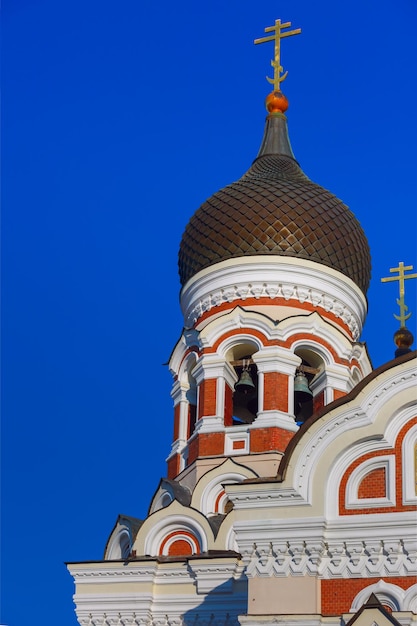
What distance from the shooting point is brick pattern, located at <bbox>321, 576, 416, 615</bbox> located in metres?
13.5

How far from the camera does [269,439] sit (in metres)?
18.5

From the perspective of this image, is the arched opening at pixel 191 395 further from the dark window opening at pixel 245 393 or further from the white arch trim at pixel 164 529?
the white arch trim at pixel 164 529

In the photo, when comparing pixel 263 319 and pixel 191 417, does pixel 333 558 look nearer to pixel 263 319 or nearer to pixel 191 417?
pixel 263 319

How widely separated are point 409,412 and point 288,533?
186 centimetres

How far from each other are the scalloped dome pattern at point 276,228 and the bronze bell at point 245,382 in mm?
1936

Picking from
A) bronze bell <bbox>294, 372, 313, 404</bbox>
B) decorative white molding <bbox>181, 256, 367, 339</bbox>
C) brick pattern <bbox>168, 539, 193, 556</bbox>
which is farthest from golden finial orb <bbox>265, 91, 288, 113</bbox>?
brick pattern <bbox>168, 539, 193, 556</bbox>

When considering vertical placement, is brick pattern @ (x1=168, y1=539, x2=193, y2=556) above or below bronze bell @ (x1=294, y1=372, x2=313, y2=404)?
below

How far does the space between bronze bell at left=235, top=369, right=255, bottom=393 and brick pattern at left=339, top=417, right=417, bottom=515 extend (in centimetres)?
524

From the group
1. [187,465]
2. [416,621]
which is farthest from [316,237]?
[416,621]

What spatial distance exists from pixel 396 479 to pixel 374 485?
0.83ft

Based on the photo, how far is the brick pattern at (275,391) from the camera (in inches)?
742

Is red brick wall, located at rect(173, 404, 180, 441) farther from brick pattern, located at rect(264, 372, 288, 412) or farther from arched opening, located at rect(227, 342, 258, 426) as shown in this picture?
brick pattern, located at rect(264, 372, 288, 412)

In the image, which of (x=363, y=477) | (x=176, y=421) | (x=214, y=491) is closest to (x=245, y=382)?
(x=176, y=421)

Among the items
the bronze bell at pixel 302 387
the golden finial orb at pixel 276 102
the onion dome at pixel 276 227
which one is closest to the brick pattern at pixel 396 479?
the bronze bell at pixel 302 387
